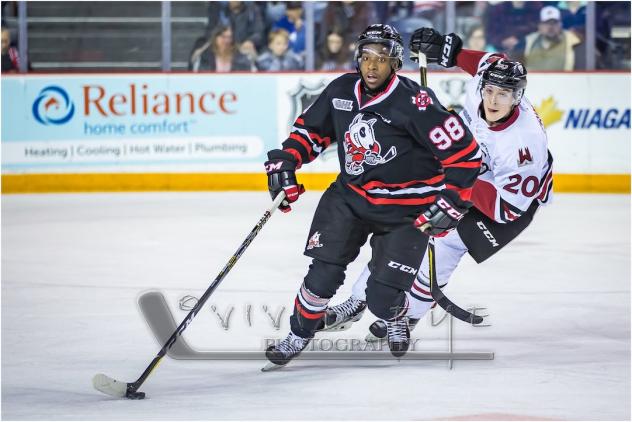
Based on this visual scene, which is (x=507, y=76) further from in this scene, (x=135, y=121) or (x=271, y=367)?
(x=135, y=121)

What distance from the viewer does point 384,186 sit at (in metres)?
4.12

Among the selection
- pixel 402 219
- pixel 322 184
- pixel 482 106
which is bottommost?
pixel 322 184

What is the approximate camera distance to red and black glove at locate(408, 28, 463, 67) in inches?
191

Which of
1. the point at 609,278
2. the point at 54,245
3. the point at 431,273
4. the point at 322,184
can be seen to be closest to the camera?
the point at 431,273

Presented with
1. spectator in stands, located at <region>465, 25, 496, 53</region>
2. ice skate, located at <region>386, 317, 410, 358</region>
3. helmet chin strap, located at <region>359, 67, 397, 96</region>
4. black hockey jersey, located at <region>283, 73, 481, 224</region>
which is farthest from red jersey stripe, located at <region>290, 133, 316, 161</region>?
spectator in stands, located at <region>465, 25, 496, 53</region>

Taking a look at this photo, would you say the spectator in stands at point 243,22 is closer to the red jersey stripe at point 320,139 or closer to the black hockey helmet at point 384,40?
the red jersey stripe at point 320,139

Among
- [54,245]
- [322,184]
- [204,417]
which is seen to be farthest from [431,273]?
[322,184]

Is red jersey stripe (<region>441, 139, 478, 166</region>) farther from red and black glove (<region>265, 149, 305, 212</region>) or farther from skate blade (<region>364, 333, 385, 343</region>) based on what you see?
skate blade (<region>364, 333, 385, 343</region>)

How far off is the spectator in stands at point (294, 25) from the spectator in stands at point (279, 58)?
0.20 ft

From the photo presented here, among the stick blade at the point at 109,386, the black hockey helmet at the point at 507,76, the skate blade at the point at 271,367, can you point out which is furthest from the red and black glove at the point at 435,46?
the stick blade at the point at 109,386

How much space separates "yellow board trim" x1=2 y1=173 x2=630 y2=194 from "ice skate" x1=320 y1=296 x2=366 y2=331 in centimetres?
524

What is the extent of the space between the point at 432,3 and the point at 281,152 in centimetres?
643

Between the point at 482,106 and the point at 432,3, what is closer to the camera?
the point at 482,106

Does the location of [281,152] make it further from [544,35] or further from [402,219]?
[544,35]
